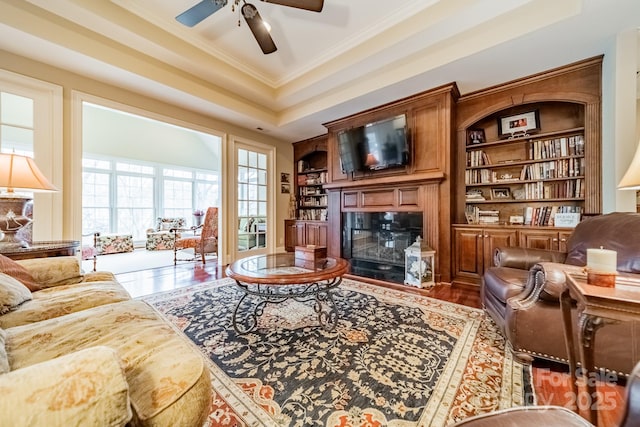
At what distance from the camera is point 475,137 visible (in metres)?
3.48

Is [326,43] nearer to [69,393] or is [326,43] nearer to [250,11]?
[250,11]

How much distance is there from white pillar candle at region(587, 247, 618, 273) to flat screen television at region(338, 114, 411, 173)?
264 cm

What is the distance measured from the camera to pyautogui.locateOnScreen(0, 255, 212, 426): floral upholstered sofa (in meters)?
0.51

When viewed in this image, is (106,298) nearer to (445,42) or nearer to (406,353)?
(406,353)

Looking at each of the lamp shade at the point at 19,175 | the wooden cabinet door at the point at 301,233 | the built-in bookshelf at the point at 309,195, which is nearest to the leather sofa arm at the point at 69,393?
the lamp shade at the point at 19,175

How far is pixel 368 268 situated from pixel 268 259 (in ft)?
6.77

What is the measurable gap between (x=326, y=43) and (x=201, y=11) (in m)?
1.54

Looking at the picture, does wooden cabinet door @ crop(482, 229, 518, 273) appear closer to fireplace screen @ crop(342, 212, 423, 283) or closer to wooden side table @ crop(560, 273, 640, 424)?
fireplace screen @ crop(342, 212, 423, 283)

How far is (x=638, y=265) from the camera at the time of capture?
1.46 m

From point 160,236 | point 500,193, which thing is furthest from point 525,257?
point 160,236

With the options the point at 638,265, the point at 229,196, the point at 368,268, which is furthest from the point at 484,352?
the point at 229,196

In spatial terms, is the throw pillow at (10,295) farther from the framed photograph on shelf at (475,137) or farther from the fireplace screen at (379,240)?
the framed photograph on shelf at (475,137)

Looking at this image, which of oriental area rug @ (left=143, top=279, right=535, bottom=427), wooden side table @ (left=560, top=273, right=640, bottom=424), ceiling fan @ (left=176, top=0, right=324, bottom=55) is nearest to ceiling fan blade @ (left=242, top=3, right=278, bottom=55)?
ceiling fan @ (left=176, top=0, right=324, bottom=55)

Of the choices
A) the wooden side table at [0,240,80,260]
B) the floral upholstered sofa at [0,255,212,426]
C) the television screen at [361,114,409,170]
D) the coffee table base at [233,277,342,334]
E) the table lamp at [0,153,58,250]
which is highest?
the television screen at [361,114,409,170]
